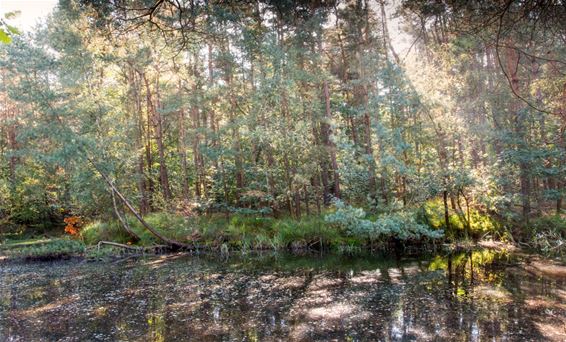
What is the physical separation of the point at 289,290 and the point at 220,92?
29.7ft

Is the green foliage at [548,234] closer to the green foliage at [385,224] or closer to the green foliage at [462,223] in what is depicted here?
the green foliage at [462,223]

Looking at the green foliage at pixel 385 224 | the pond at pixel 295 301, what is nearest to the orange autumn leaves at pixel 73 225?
the pond at pixel 295 301

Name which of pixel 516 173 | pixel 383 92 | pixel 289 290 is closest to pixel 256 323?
pixel 289 290

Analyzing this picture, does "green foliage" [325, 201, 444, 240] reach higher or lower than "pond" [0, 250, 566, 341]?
higher

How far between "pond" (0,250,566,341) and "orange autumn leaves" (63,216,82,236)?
224 inches

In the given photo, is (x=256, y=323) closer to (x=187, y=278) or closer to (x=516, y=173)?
(x=187, y=278)

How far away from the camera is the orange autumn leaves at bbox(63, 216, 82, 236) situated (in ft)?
57.4

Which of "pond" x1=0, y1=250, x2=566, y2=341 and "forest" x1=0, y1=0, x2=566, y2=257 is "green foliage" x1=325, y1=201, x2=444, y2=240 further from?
"pond" x1=0, y1=250, x2=566, y2=341

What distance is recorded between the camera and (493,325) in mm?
5832

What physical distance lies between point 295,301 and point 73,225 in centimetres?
1466

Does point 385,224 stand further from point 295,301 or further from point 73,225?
point 73,225

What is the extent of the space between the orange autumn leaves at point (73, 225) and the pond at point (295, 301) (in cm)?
569

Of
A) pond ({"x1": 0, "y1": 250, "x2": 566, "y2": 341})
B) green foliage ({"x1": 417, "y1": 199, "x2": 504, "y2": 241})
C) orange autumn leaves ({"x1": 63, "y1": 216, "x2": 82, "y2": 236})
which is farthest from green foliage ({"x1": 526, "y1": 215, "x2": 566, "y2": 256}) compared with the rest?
orange autumn leaves ({"x1": 63, "y1": 216, "x2": 82, "y2": 236})

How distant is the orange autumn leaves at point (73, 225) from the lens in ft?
57.4
